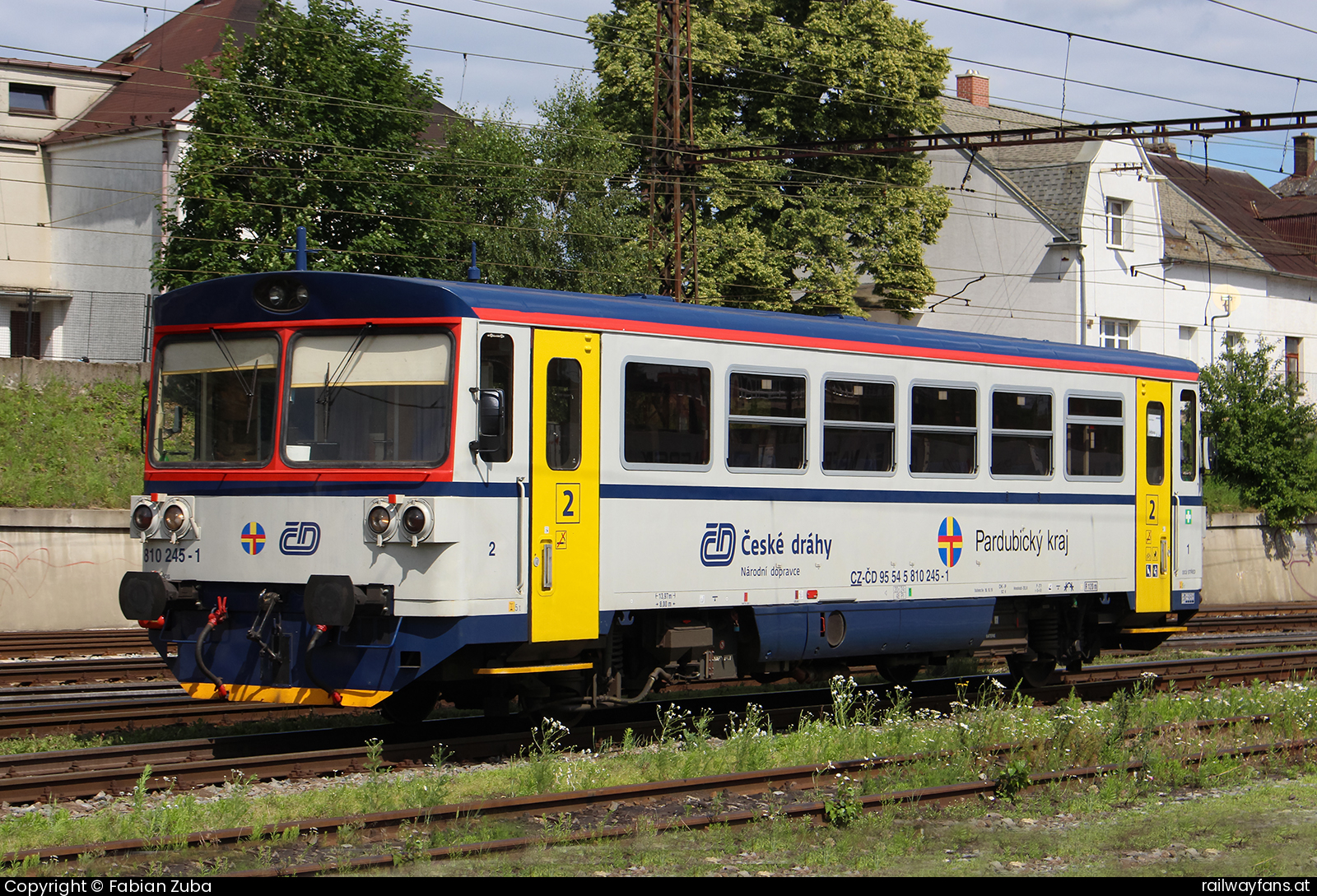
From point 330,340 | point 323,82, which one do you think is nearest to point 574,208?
point 323,82

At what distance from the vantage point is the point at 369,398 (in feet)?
31.7

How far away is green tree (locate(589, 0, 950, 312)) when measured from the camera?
32969mm

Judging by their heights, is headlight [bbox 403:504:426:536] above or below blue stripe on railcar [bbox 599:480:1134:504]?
below

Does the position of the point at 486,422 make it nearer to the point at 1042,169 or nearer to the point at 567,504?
the point at 567,504

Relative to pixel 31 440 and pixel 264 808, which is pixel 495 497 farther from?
pixel 31 440

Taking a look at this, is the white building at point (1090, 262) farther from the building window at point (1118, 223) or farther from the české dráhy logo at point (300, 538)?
the české dráhy logo at point (300, 538)

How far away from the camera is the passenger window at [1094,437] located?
1359 cm

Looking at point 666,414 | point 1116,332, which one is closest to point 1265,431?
point 1116,332

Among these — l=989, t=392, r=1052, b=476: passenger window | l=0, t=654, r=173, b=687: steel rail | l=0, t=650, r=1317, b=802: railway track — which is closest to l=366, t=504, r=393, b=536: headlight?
l=0, t=650, r=1317, b=802: railway track

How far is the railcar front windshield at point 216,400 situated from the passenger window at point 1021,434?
21.3 ft

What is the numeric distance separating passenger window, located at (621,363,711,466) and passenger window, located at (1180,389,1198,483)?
6306 millimetres

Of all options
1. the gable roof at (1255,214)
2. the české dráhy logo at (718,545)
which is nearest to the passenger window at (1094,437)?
the české dráhy logo at (718,545)

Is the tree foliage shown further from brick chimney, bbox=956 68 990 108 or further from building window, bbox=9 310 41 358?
brick chimney, bbox=956 68 990 108

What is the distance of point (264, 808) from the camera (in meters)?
8.22
